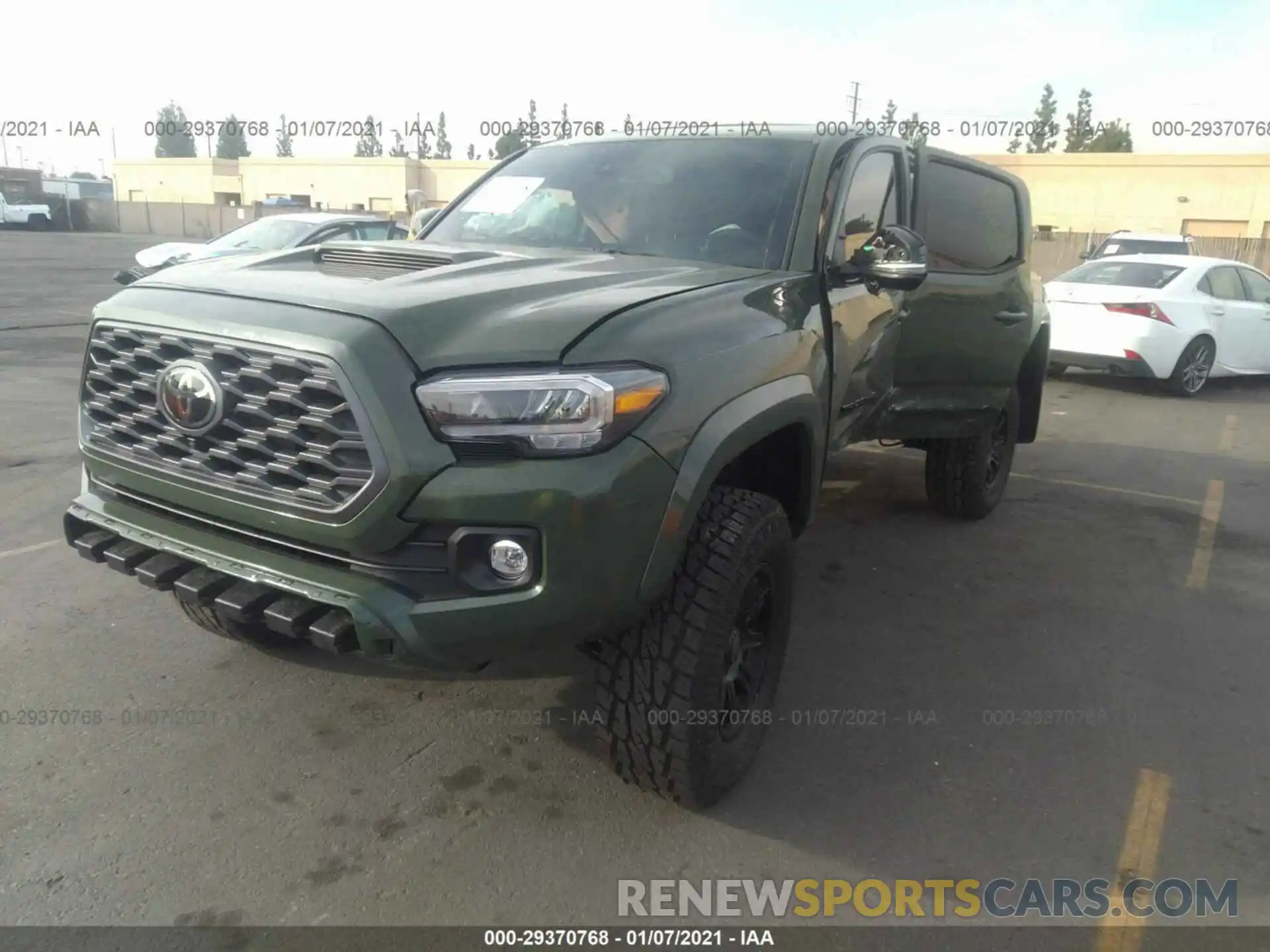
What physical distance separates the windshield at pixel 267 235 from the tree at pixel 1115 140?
75.2 m

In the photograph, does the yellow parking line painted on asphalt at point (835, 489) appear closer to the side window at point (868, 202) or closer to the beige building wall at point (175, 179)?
the side window at point (868, 202)

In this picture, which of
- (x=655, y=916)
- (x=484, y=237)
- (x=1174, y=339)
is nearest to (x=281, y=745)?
(x=655, y=916)

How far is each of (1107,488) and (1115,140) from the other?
7909 cm

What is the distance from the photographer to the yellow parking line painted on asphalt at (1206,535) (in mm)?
5191

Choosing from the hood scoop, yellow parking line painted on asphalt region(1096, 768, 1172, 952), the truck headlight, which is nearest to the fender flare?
the truck headlight

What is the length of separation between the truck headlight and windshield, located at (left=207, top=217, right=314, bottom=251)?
32.5 ft

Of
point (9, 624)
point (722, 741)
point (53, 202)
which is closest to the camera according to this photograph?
point (722, 741)

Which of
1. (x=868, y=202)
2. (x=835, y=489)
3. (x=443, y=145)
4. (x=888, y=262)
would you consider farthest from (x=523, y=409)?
(x=443, y=145)

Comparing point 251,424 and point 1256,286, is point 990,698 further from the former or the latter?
point 1256,286

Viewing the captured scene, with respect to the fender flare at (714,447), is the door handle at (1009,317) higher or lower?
higher

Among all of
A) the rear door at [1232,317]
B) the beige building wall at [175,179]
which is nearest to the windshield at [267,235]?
the rear door at [1232,317]

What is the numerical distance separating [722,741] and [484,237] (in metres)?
2.25

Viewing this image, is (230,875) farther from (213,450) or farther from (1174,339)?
(1174,339)

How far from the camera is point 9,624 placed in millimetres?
4066
